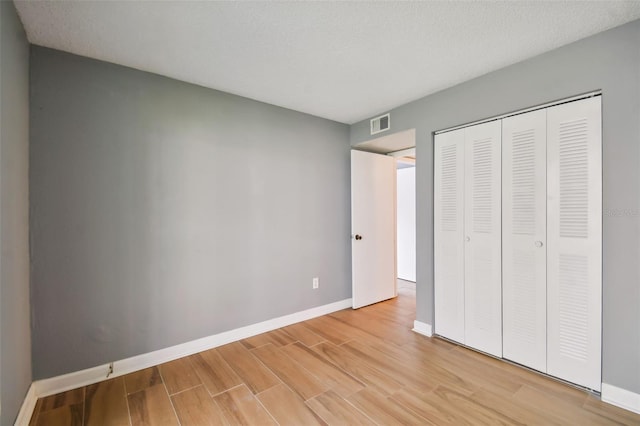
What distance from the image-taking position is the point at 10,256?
153 cm

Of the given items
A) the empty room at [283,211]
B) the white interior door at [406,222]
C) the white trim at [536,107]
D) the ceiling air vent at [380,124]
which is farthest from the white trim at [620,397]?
the white interior door at [406,222]

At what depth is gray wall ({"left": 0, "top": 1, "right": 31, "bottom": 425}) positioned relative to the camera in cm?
141

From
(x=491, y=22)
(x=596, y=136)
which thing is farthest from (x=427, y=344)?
(x=491, y=22)

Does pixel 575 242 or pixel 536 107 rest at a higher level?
pixel 536 107

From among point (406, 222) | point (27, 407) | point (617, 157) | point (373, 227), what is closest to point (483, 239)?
point (617, 157)

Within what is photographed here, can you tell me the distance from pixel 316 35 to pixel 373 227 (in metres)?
2.49

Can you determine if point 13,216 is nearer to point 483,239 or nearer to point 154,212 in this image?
point 154,212

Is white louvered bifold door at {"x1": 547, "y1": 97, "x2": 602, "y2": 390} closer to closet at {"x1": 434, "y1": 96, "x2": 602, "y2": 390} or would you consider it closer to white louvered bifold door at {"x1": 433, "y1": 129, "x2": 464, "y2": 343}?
closet at {"x1": 434, "y1": 96, "x2": 602, "y2": 390}

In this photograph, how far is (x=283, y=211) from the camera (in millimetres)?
3113

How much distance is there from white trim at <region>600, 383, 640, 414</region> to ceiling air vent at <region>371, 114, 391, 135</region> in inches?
109

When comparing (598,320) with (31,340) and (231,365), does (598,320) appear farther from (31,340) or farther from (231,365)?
(31,340)

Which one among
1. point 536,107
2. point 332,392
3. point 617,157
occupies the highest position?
point 536,107

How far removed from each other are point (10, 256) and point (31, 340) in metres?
0.77

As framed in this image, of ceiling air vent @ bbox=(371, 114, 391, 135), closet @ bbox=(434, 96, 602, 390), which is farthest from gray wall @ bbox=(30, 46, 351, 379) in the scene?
closet @ bbox=(434, 96, 602, 390)
